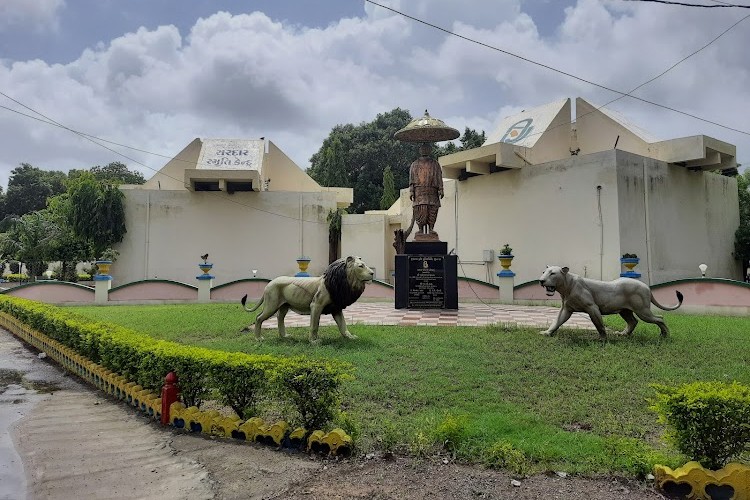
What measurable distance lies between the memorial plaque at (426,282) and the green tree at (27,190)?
44.4m

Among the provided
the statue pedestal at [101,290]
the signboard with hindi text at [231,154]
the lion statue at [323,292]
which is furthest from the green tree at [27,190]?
the lion statue at [323,292]

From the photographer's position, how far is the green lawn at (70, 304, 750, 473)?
347 cm

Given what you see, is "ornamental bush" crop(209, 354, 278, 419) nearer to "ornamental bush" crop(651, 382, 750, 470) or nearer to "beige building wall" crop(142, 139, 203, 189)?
"ornamental bush" crop(651, 382, 750, 470)

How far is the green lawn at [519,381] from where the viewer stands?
11.4ft

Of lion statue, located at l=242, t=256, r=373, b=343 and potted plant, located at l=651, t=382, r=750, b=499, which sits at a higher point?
lion statue, located at l=242, t=256, r=373, b=343

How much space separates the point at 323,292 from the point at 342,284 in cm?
33

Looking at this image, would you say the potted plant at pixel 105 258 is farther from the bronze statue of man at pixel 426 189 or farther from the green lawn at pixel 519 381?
the bronze statue of man at pixel 426 189

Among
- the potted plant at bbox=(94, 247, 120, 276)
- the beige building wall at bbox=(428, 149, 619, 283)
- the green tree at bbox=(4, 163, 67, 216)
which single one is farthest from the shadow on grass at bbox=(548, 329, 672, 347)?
the green tree at bbox=(4, 163, 67, 216)

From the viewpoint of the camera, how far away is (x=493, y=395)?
465cm

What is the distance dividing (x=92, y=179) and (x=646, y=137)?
22535 mm

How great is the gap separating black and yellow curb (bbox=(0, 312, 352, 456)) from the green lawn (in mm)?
228

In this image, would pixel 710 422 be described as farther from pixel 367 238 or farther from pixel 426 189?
pixel 367 238

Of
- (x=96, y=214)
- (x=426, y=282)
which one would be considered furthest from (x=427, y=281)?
(x=96, y=214)

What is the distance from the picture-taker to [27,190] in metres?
44.9
